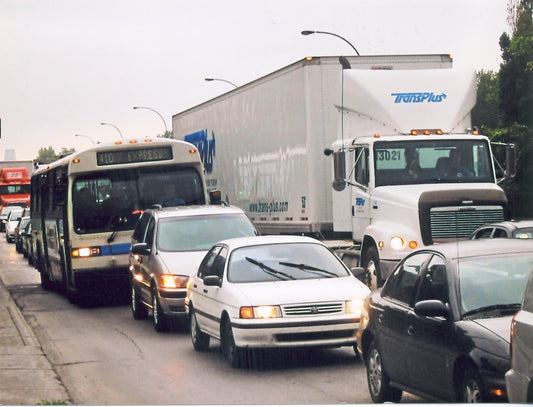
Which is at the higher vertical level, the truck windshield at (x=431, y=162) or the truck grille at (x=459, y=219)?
the truck windshield at (x=431, y=162)

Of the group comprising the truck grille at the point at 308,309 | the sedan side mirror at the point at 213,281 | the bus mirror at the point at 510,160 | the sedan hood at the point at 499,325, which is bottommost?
the truck grille at the point at 308,309

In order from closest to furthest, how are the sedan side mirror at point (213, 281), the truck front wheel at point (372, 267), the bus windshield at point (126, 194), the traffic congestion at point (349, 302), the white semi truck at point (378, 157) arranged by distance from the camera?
the traffic congestion at point (349, 302), the sedan side mirror at point (213, 281), the white semi truck at point (378, 157), the truck front wheel at point (372, 267), the bus windshield at point (126, 194)

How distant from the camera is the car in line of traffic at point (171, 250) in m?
14.9

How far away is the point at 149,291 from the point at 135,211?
387cm

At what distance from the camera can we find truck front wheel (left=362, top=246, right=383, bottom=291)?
17.4m

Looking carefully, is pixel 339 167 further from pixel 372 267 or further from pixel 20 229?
pixel 20 229

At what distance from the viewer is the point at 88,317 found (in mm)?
18297

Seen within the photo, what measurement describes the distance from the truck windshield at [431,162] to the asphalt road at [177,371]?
13.7 feet

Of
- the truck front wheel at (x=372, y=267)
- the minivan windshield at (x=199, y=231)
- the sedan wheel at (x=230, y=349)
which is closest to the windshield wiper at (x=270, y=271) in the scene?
the sedan wheel at (x=230, y=349)

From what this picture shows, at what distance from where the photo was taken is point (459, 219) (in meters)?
16.4

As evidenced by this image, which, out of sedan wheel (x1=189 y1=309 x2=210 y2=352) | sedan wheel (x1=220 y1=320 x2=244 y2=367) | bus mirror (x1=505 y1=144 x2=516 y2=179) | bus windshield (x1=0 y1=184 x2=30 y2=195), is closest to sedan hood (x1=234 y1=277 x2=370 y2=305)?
sedan wheel (x1=220 y1=320 x2=244 y2=367)

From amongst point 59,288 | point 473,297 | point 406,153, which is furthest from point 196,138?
point 473,297

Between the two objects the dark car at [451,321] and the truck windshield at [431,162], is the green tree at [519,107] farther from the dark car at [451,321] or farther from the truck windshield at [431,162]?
the dark car at [451,321]

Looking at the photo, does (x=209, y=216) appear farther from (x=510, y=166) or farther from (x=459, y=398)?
(x=459, y=398)
